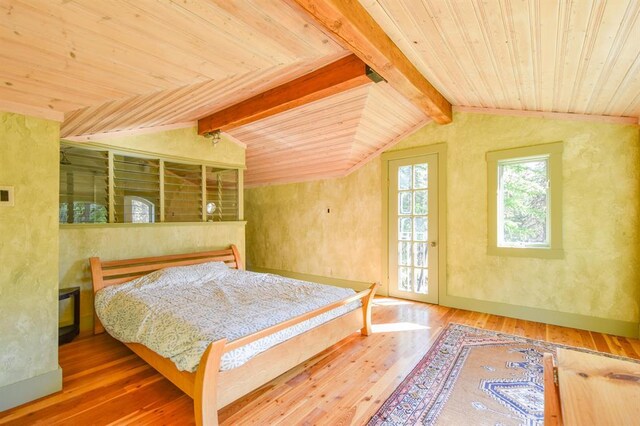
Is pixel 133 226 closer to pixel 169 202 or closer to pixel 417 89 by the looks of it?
pixel 169 202

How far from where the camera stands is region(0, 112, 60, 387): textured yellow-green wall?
2021 mm

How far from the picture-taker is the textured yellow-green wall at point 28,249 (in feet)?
6.63

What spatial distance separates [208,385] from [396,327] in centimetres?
231

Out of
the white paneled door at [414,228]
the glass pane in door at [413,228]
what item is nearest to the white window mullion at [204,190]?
the white paneled door at [414,228]

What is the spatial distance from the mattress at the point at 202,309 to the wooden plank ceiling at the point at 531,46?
2.31 meters

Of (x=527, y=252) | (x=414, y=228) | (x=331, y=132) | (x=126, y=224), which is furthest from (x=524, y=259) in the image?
(x=126, y=224)

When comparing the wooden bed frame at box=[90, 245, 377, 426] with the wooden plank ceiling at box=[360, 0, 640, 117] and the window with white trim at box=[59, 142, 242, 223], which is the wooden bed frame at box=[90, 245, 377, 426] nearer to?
the window with white trim at box=[59, 142, 242, 223]

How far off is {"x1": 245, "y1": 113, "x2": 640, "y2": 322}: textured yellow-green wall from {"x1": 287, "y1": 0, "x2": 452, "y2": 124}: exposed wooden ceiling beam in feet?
4.25

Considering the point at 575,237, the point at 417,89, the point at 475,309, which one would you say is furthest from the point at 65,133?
the point at 575,237

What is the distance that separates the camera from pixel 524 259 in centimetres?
370

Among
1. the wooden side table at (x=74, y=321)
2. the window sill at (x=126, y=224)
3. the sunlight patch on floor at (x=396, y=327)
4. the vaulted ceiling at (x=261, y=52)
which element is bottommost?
the sunlight patch on floor at (x=396, y=327)

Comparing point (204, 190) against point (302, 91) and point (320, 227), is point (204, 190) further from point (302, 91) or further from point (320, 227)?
point (302, 91)

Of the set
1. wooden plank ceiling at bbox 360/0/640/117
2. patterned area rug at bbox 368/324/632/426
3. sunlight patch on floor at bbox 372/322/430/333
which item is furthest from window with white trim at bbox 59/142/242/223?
patterned area rug at bbox 368/324/632/426

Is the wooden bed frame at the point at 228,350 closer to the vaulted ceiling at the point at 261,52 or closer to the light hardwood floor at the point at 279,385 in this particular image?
the light hardwood floor at the point at 279,385
